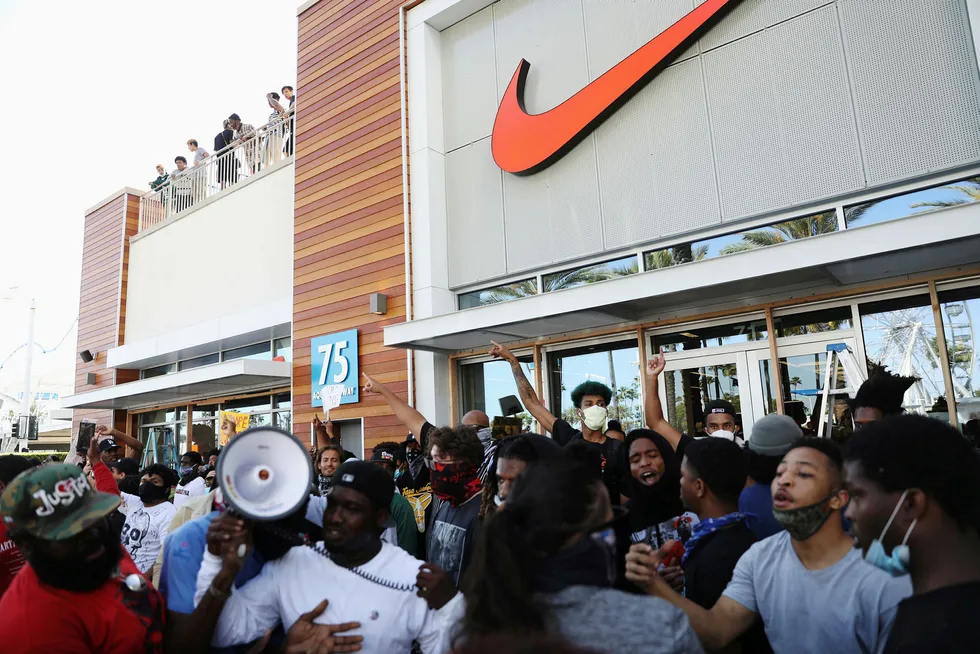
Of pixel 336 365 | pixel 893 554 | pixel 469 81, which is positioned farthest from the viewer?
pixel 336 365

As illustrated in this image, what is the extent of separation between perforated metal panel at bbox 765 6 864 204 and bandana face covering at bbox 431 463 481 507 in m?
5.68

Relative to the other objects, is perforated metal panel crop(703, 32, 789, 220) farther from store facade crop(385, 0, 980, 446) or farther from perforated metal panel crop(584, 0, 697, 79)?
perforated metal panel crop(584, 0, 697, 79)

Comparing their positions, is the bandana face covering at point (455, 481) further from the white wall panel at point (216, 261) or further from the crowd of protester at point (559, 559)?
the white wall panel at point (216, 261)

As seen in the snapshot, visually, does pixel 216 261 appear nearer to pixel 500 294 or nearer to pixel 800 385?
pixel 500 294

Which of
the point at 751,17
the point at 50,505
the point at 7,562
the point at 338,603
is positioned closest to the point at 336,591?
the point at 338,603

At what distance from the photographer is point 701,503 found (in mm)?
2955

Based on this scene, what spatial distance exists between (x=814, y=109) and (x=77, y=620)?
801 centimetres

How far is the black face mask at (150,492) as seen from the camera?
521 cm

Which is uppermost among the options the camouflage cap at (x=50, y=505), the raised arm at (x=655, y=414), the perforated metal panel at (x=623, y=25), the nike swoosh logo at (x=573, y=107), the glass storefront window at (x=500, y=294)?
the perforated metal panel at (x=623, y=25)

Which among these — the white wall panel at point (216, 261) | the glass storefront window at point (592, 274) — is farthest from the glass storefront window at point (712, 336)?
the white wall panel at point (216, 261)

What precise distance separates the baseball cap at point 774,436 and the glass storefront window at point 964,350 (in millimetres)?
3995

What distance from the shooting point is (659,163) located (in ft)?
27.8

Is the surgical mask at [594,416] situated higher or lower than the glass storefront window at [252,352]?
lower

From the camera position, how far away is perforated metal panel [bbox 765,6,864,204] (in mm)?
7180
